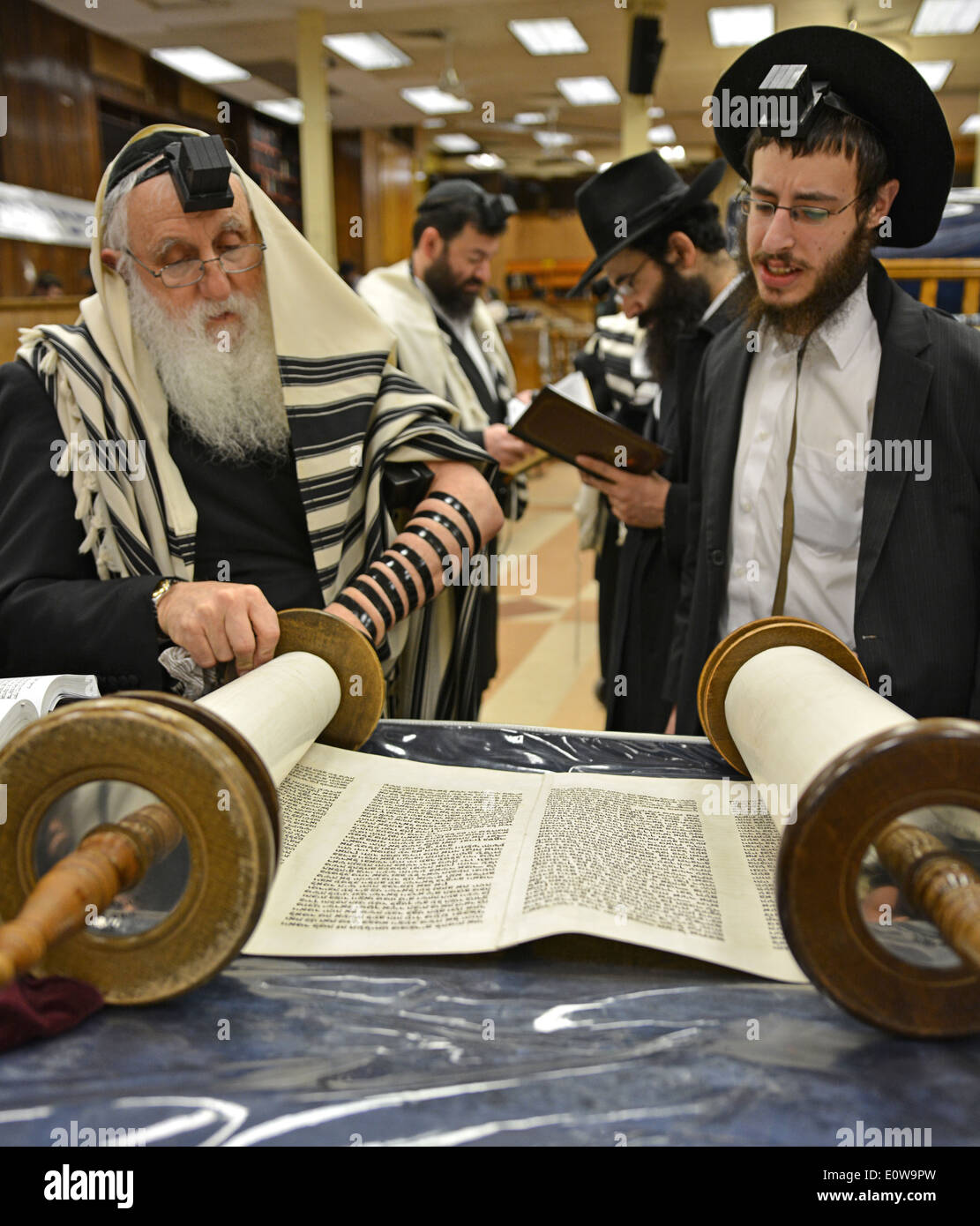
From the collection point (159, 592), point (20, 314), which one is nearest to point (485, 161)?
point (20, 314)

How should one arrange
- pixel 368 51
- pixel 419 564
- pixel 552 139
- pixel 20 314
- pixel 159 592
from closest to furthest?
pixel 159 592
pixel 419 564
pixel 20 314
pixel 368 51
pixel 552 139

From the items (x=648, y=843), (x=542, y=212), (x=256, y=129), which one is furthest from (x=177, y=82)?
(x=648, y=843)

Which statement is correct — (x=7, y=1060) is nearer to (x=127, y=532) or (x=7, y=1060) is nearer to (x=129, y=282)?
(x=127, y=532)

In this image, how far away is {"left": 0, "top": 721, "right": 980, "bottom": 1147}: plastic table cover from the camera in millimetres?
678

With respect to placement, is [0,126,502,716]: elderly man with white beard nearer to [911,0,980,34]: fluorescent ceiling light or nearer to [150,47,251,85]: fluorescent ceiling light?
[911,0,980,34]: fluorescent ceiling light

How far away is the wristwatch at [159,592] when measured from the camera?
158 cm

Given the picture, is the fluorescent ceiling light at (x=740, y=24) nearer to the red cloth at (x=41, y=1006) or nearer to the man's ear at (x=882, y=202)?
the man's ear at (x=882, y=202)

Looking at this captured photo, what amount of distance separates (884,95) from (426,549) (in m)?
1.12

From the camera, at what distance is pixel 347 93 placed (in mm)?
14406

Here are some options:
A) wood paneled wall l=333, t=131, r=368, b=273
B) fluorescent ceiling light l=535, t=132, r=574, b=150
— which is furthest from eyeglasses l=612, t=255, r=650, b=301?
fluorescent ceiling light l=535, t=132, r=574, b=150

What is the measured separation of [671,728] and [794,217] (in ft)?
5.70

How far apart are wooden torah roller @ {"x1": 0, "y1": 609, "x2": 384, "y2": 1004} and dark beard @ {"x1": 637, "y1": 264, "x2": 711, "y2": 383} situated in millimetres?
2633

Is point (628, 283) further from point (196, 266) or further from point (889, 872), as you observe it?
point (889, 872)

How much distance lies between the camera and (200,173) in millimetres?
1688
